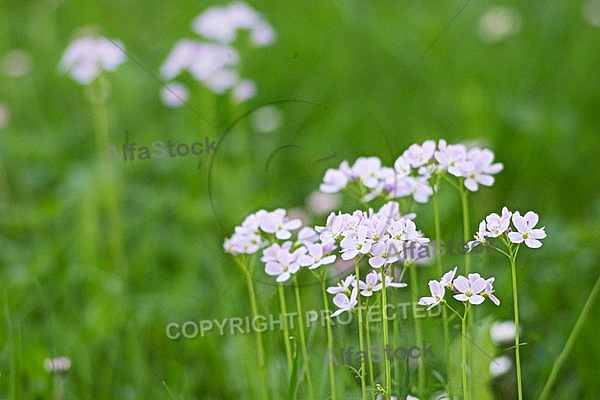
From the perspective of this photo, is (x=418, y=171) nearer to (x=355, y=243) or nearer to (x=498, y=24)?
(x=355, y=243)

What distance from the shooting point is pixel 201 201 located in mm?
1595

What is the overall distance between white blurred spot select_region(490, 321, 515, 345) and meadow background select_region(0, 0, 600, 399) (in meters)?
0.02

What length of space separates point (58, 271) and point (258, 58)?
0.90 m

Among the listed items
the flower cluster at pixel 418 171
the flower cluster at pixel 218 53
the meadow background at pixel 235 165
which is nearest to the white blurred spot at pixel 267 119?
the meadow background at pixel 235 165

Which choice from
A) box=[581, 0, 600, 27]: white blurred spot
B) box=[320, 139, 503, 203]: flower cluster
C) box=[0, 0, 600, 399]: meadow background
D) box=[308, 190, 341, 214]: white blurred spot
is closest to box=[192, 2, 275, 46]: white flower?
box=[0, 0, 600, 399]: meadow background

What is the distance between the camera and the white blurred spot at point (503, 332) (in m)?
1.03

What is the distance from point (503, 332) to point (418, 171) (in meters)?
0.35

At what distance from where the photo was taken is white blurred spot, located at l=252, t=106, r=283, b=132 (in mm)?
1830

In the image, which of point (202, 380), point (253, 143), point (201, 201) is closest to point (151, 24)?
point (253, 143)

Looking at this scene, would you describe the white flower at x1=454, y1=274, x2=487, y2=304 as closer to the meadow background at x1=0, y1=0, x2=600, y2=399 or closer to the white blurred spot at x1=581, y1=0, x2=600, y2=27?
the meadow background at x1=0, y1=0, x2=600, y2=399

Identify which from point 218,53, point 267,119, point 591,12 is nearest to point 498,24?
point 591,12

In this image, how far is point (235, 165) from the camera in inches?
68.7

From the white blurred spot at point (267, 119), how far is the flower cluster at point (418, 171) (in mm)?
967

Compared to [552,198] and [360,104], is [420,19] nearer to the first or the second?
[360,104]
